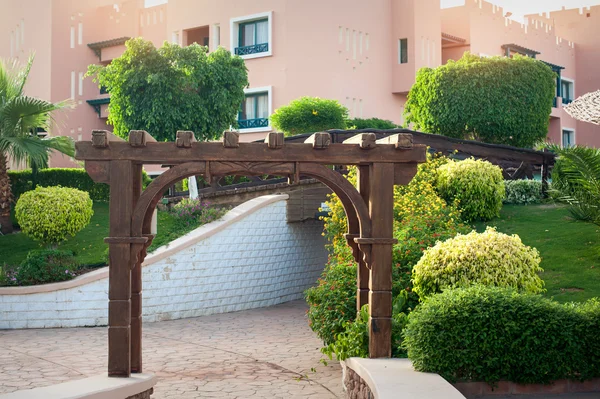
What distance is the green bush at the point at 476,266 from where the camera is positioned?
36.8 feet

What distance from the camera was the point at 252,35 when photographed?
31.4 meters

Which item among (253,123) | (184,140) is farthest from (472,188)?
(253,123)

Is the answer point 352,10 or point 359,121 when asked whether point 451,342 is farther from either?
point 352,10

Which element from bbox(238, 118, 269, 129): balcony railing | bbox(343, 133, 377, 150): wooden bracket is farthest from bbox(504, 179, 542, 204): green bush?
bbox(343, 133, 377, 150): wooden bracket

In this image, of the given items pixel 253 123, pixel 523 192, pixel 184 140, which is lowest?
pixel 523 192

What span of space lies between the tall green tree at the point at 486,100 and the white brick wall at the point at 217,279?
7.36 metres

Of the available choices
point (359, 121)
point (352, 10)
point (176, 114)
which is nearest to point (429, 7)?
point (352, 10)

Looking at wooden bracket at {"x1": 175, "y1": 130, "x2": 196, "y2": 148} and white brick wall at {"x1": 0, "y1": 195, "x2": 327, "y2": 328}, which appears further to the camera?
white brick wall at {"x1": 0, "y1": 195, "x2": 327, "y2": 328}

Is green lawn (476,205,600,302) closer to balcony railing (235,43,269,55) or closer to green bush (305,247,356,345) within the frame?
green bush (305,247,356,345)

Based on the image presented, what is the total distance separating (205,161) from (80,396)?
3026 mm

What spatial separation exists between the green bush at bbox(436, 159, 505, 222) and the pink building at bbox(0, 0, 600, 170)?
39.2 feet

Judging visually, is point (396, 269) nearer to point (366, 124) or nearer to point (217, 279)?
point (217, 279)

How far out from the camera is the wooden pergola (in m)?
9.04

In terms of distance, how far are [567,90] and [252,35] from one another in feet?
65.2
